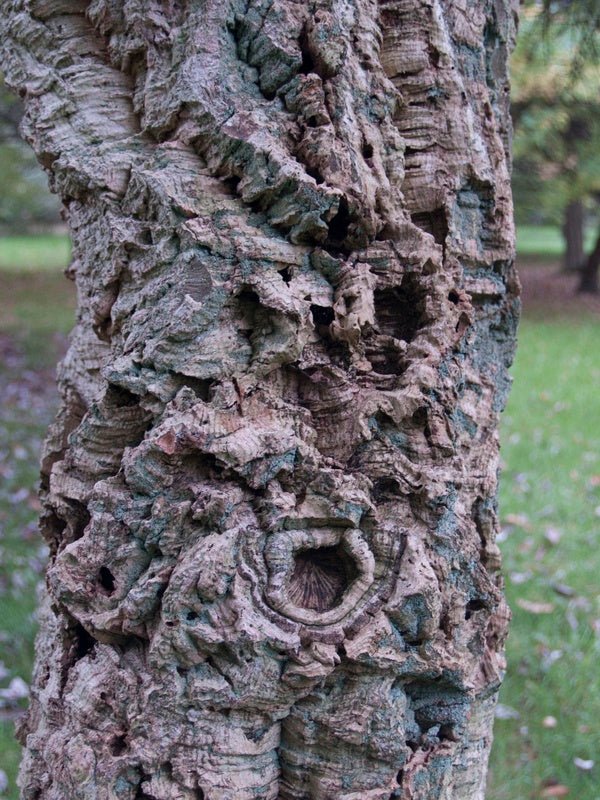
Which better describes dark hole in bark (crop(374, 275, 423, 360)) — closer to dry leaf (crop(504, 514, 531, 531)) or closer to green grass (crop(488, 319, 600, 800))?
green grass (crop(488, 319, 600, 800))

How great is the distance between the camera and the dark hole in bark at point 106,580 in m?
1.43

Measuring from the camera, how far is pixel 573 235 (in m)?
18.9

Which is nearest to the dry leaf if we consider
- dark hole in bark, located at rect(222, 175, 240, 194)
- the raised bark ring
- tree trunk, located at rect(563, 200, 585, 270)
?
the raised bark ring

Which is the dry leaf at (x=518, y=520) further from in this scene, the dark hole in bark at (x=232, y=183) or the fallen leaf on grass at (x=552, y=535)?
the dark hole in bark at (x=232, y=183)

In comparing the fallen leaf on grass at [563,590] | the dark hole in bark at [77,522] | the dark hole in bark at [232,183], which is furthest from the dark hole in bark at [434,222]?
the fallen leaf on grass at [563,590]

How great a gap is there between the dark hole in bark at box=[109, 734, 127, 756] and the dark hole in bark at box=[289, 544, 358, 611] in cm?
40

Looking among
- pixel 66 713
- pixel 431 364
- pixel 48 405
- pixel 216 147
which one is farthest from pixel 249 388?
pixel 48 405

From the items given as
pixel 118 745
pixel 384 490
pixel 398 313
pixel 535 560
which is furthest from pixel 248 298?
pixel 535 560

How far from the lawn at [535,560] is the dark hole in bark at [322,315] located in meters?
1.94

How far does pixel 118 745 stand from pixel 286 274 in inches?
36.3

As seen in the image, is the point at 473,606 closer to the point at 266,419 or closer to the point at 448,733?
the point at 448,733

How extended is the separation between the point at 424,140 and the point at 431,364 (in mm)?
498

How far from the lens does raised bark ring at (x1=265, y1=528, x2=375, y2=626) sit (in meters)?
1.33

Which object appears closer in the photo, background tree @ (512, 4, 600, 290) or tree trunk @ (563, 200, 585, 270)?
background tree @ (512, 4, 600, 290)
